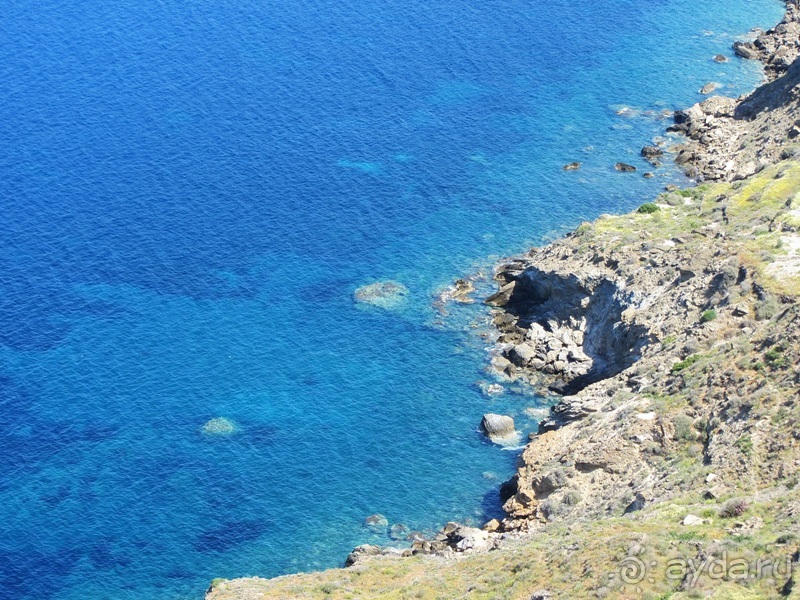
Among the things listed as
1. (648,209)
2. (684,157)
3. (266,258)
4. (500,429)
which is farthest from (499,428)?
(684,157)

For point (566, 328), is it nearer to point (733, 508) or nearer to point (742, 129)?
point (742, 129)

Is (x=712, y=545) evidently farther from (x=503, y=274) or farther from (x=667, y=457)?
(x=503, y=274)

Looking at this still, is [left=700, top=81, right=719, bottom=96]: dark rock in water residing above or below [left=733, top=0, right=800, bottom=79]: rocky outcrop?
below

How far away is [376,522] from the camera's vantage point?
102m

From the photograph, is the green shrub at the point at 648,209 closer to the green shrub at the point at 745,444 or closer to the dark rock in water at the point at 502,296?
the dark rock in water at the point at 502,296

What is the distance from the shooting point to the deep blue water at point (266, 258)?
104 meters

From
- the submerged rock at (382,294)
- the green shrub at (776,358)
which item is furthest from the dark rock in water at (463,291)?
the green shrub at (776,358)

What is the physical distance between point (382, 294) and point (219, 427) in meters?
29.6

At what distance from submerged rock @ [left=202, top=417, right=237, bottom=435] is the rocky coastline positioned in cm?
2369

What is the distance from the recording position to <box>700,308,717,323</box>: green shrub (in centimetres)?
9852

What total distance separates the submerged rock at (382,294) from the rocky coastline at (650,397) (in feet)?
26.0

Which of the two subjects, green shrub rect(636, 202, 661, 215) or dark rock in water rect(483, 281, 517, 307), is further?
dark rock in water rect(483, 281, 517, 307)

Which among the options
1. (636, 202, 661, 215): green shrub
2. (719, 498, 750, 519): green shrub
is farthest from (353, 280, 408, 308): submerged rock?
(719, 498, 750, 519): green shrub

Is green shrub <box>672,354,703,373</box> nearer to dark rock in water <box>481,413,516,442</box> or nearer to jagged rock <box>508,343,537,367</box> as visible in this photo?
dark rock in water <box>481,413,516,442</box>
